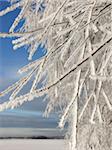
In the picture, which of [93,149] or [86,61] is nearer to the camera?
[86,61]

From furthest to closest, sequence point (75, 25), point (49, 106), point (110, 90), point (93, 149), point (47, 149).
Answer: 1. point (47, 149)
2. point (49, 106)
3. point (93, 149)
4. point (110, 90)
5. point (75, 25)

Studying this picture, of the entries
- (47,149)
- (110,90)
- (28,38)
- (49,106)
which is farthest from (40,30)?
(47,149)

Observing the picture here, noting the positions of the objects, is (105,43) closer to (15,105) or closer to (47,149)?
(15,105)

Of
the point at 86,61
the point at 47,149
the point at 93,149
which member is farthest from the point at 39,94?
the point at 47,149

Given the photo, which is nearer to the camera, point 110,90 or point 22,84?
point 22,84

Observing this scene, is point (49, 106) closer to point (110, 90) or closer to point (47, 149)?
point (110, 90)

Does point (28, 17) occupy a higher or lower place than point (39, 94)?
higher

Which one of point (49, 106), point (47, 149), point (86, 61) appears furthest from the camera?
point (47, 149)

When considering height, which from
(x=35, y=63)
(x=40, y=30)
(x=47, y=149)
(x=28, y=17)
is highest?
(x=28, y=17)

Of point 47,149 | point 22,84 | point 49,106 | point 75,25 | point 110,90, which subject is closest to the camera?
point 22,84
